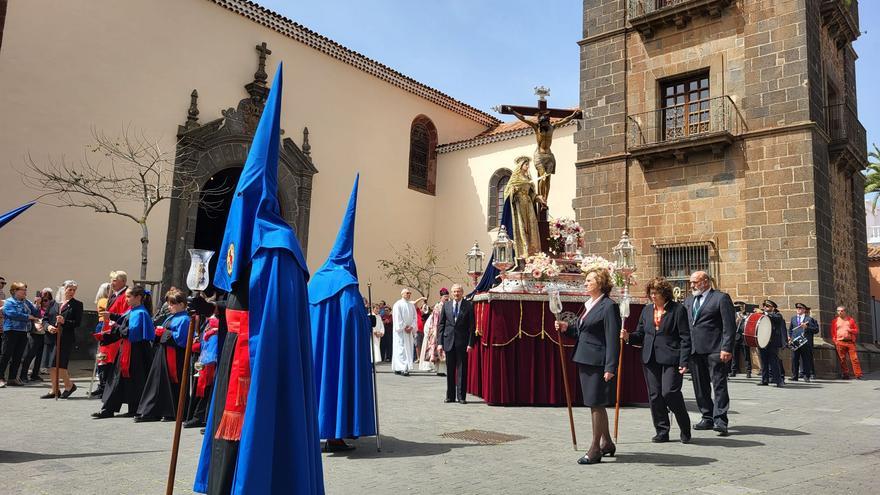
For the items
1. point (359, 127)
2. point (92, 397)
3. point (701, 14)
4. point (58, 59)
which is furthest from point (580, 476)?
point (359, 127)

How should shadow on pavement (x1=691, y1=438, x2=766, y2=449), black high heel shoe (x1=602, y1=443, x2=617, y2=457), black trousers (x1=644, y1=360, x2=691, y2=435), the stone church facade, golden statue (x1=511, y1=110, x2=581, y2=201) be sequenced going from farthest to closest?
the stone church facade, golden statue (x1=511, y1=110, x2=581, y2=201), black trousers (x1=644, y1=360, x2=691, y2=435), shadow on pavement (x1=691, y1=438, x2=766, y2=449), black high heel shoe (x1=602, y1=443, x2=617, y2=457)

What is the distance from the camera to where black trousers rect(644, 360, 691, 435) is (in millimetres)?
6719

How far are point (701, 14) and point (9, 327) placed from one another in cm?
1730

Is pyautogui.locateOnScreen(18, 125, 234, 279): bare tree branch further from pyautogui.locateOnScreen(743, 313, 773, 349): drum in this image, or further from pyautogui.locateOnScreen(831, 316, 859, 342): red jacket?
pyautogui.locateOnScreen(831, 316, 859, 342): red jacket

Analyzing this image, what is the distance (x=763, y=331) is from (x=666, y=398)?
611 cm

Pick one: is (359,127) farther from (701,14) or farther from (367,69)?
(701,14)

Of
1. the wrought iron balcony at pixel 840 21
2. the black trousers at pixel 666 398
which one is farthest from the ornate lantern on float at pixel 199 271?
the wrought iron balcony at pixel 840 21

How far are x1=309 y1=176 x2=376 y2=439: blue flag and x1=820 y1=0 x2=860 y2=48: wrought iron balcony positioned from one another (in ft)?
52.0

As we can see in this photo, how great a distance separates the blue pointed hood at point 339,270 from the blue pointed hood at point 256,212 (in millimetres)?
2714

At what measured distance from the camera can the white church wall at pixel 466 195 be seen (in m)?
25.3

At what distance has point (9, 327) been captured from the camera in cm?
1095

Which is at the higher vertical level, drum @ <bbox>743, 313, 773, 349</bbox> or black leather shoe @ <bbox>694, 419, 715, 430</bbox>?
drum @ <bbox>743, 313, 773, 349</bbox>

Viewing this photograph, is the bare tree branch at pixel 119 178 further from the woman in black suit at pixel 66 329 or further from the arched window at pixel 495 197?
the arched window at pixel 495 197

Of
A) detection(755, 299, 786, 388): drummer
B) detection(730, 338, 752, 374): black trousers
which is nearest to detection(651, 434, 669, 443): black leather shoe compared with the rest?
detection(755, 299, 786, 388): drummer
